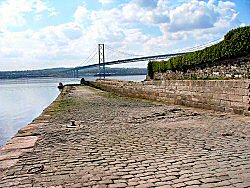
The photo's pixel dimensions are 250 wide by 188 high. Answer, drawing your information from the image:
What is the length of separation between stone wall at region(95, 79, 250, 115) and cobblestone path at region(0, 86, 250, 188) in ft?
4.80

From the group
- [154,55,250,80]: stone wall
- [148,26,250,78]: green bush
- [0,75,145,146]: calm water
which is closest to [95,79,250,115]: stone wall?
[154,55,250,80]: stone wall

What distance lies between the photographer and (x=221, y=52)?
46.4ft

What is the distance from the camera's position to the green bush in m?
12.7

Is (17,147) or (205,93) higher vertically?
(205,93)

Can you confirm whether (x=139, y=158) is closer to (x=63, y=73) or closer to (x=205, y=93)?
(x=205, y=93)

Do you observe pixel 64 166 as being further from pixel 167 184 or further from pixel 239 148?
pixel 239 148

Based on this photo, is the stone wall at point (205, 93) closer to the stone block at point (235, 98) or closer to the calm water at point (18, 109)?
the stone block at point (235, 98)

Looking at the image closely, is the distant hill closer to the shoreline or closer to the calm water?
the calm water

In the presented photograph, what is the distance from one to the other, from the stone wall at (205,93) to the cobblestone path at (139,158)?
1.46 metres

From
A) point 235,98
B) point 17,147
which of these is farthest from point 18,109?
point 17,147

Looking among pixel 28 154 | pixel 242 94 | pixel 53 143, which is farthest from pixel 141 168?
pixel 242 94

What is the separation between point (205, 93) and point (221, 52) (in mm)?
3844

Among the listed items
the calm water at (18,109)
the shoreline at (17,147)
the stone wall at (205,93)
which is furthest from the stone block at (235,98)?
the calm water at (18,109)

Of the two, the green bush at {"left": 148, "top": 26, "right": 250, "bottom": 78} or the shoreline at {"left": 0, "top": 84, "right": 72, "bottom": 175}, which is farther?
the green bush at {"left": 148, "top": 26, "right": 250, "bottom": 78}
